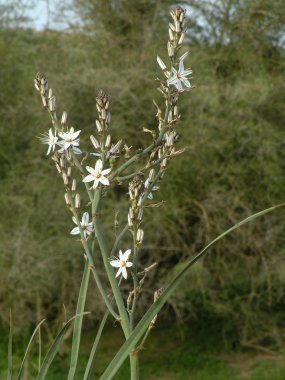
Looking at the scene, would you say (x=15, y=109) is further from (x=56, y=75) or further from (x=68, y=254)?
(x=68, y=254)

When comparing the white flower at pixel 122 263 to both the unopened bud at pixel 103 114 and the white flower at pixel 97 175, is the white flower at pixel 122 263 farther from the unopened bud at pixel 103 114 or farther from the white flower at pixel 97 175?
the unopened bud at pixel 103 114

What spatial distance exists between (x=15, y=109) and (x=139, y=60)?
1265 mm

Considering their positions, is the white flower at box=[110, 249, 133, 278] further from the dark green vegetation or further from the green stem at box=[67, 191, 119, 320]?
the dark green vegetation

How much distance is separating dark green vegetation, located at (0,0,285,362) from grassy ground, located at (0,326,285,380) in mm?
194

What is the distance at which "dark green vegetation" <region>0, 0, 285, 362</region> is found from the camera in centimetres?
721

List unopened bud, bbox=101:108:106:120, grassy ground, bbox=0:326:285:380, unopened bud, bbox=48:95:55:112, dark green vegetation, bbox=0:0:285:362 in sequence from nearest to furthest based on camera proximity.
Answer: unopened bud, bbox=101:108:106:120 < unopened bud, bbox=48:95:55:112 < grassy ground, bbox=0:326:285:380 < dark green vegetation, bbox=0:0:285:362

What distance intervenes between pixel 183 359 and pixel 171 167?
1.79 meters

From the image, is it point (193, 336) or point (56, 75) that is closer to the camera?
point (56, 75)

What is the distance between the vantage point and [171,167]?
7359mm

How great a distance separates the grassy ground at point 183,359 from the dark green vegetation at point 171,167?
194 mm

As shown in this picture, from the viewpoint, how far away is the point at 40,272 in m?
6.89

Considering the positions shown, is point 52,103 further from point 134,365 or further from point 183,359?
point 183,359

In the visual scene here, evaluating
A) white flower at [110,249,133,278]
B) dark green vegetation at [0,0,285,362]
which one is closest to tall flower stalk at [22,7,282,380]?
white flower at [110,249,133,278]

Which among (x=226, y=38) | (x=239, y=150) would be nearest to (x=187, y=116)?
(x=239, y=150)
